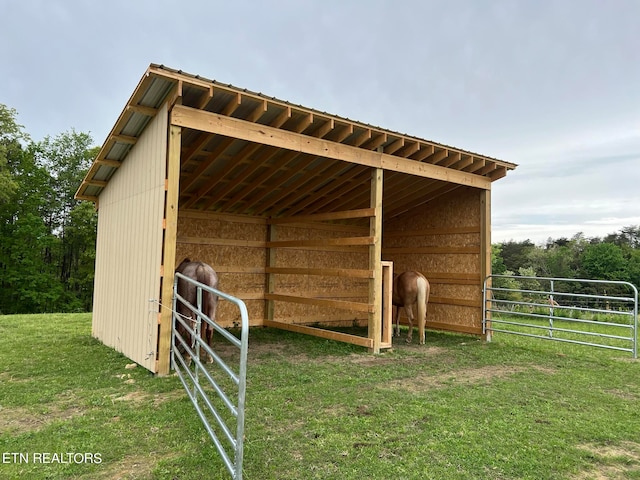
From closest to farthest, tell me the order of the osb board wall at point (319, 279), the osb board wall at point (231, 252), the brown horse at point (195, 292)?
1. the brown horse at point (195, 292)
2. the osb board wall at point (231, 252)
3. the osb board wall at point (319, 279)

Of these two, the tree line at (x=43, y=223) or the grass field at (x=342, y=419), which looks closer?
the grass field at (x=342, y=419)

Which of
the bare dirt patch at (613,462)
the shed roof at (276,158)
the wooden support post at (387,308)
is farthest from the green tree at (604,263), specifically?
the bare dirt patch at (613,462)

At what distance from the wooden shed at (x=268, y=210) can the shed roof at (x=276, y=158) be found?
0.02 meters

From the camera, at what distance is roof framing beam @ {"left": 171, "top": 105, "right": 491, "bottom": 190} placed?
4449mm

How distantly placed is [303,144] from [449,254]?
443 centimetres

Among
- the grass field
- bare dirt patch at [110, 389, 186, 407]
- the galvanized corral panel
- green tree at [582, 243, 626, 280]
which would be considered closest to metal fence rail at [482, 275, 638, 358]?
the grass field

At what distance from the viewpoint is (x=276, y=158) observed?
6184 millimetres

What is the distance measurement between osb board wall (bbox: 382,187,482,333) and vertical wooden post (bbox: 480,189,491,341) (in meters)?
0.14

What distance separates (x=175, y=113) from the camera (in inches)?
170

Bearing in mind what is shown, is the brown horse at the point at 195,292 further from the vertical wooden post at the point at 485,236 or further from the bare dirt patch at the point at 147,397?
→ the vertical wooden post at the point at 485,236

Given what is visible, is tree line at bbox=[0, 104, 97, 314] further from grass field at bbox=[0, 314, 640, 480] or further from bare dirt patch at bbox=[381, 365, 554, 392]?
bare dirt patch at bbox=[381, 365, 554, 392]

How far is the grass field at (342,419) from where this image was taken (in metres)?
2.34

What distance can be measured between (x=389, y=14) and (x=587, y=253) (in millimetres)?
37678

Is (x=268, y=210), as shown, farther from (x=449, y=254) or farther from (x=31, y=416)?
(x=31, y=416)
